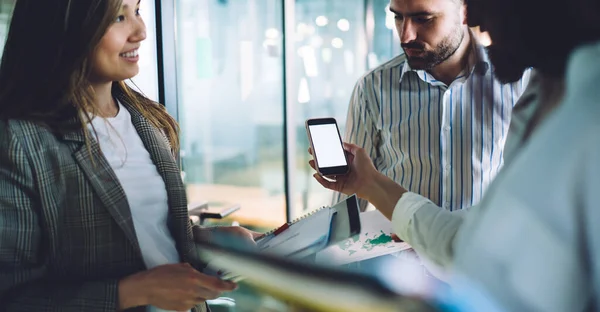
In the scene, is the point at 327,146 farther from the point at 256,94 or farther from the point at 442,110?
the point at 256,94

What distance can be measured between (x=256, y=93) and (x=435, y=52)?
6.55ft

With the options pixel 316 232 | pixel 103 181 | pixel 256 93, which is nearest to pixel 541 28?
pixel 316 232

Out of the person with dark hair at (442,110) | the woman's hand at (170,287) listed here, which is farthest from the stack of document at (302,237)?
the person with dark hair at (442,110)

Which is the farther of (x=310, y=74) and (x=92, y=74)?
(x=310, y=74)

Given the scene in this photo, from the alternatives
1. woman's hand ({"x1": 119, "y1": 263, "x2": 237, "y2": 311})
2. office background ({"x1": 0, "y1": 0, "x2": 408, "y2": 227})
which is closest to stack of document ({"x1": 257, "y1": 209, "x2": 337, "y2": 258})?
woman's hand ({"x1": 119, "y1": 263, "x2": 237, "y2": 311})

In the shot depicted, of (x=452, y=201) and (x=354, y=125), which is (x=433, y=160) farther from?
(x=354, y=125)

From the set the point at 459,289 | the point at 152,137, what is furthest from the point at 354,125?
the point at 459,289

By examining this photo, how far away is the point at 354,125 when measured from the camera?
1755 mm

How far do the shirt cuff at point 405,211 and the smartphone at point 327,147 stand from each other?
0.38 meters

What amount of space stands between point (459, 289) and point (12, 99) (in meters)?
0.81

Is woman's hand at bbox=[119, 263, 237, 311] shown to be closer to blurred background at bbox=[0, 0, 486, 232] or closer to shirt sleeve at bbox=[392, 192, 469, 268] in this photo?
shirt sleeve at bbox=[392, 192, 469, 268]

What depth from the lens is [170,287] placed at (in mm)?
852

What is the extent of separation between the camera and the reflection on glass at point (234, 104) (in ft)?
9.00

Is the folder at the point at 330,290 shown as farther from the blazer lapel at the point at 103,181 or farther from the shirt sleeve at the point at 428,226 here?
the blazer lapel at the point at 103,181
